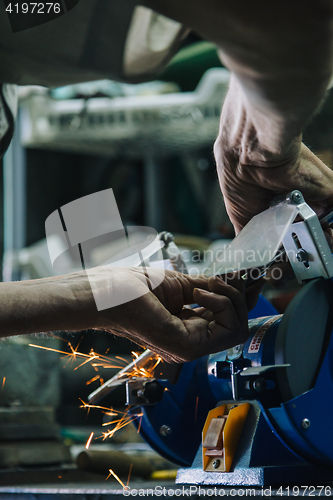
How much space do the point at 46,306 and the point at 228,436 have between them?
0.41 m

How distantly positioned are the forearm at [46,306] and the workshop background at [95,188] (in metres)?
0.43

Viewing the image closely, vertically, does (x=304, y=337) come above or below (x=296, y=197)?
below

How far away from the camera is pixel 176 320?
91 cm

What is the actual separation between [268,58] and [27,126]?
3.54 meters

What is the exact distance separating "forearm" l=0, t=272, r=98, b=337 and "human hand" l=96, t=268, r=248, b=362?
0.04 metres

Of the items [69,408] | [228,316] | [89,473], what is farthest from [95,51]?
[69,408]

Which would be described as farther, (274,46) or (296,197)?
(296,197)

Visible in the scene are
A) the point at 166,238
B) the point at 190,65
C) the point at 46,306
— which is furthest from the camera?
the point at 190,65

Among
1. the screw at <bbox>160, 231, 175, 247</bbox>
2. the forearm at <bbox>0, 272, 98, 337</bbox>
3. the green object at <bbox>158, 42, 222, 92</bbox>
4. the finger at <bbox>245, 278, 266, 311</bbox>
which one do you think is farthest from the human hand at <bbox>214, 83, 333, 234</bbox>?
the green object at <bbox>158, 42, 222, 92</bbox>

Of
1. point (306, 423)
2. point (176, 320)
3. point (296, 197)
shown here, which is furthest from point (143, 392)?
point (296, 197)

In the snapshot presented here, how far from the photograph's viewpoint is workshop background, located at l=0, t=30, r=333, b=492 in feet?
6.19

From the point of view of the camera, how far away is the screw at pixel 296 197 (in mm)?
935

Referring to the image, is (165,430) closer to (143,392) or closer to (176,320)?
(143,392)

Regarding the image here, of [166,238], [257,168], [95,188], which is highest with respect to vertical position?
[257,168]
